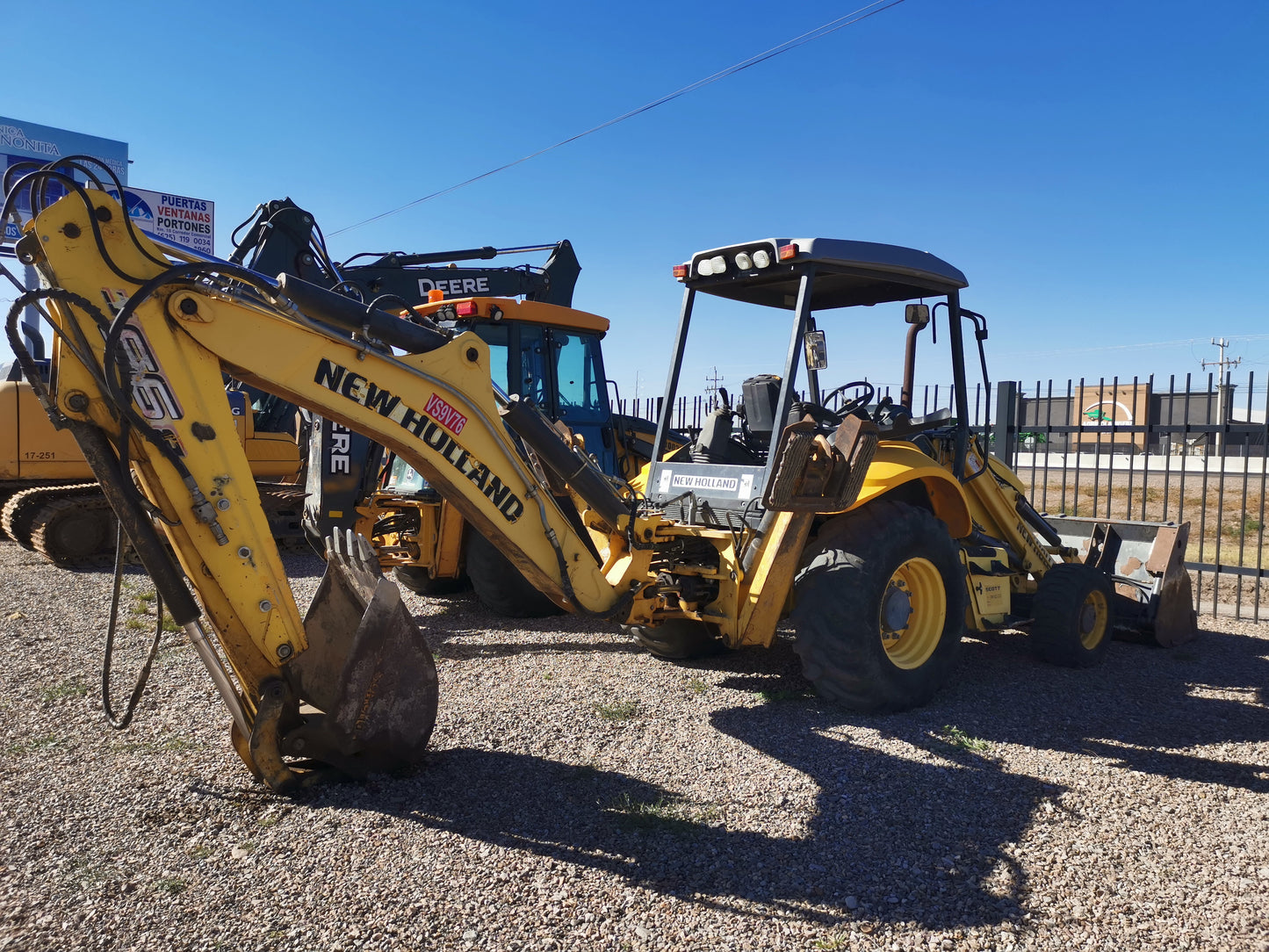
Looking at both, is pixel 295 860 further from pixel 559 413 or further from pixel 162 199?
pixel 162 199

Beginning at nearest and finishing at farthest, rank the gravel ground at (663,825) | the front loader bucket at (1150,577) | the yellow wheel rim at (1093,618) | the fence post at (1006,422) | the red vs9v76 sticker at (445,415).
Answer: the gravel ground at (663,825) → the red vs9v76 sticker at (445,415) → the yellow wheel rim at (1093,618) → the front loader bucket at (1150,577) → the fence post at (1006,422)

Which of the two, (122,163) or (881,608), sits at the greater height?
(122,163)

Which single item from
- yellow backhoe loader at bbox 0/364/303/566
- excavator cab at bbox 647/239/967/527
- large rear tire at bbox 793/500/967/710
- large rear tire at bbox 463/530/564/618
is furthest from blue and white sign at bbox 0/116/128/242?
large rear tire at bbox 793/500/967/710

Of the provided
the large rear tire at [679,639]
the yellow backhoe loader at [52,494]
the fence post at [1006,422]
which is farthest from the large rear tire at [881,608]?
the yellow backhoe loader at [52,494]

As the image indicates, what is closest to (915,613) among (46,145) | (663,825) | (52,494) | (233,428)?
(663,825)

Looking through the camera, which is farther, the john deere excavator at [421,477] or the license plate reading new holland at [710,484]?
the john deere excavator at [421,477]

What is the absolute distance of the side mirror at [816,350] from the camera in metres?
5.23

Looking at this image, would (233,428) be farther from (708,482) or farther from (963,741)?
(963,741)

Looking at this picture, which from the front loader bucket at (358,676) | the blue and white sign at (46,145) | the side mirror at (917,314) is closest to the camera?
the front loader bucket at (358,676)

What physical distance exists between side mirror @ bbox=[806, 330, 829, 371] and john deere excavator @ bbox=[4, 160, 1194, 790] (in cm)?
2

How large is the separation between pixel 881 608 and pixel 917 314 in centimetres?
205

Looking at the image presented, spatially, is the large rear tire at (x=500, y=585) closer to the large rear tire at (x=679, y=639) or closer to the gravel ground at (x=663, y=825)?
the large rear tire at (x=679, y=639)

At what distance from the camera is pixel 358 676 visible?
143 inches

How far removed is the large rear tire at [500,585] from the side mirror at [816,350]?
3.21m
